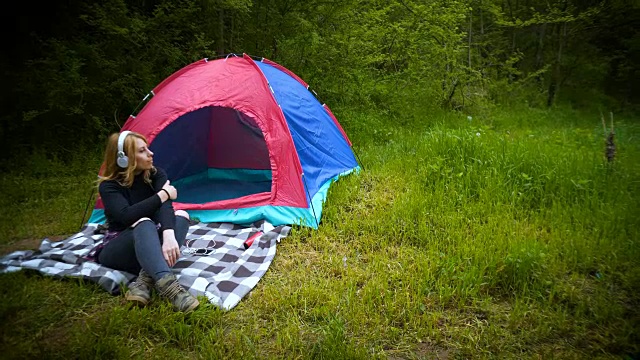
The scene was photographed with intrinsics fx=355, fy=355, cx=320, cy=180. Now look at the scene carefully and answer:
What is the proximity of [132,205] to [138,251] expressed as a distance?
0.41 metres

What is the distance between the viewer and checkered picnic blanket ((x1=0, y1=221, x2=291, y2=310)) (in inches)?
96.7

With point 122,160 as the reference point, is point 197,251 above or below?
below

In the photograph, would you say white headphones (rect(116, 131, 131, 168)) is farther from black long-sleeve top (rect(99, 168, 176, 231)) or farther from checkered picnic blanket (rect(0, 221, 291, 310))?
checkered picnic blanket (rect(0, 221, 291, 310))

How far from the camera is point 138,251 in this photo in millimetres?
2336

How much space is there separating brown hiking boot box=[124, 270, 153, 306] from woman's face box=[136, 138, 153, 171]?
0.81 m

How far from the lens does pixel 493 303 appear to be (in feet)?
7.64

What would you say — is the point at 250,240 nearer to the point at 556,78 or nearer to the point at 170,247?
the point at 170,247

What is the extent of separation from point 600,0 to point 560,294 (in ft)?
35.9

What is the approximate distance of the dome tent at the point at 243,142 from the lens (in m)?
3.50

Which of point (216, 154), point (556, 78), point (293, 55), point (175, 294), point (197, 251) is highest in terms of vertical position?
point (293, 55)

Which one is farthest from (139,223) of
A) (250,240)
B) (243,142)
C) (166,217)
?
(243,142)

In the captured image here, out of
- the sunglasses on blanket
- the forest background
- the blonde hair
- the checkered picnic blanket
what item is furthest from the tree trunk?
the blonde hair

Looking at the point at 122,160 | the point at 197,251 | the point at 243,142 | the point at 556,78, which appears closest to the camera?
the point at 122,160

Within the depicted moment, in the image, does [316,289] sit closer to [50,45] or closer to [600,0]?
[50,45]
